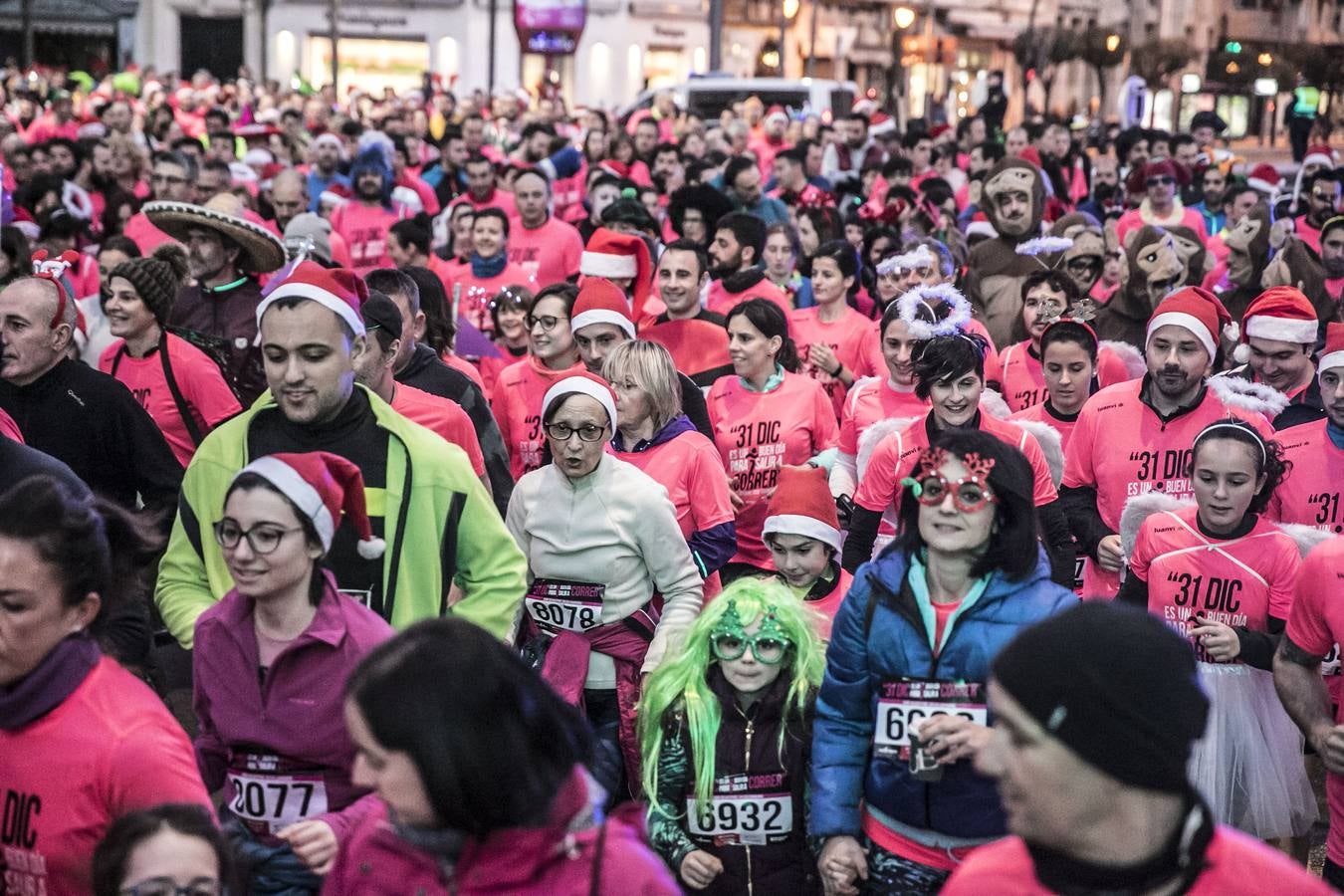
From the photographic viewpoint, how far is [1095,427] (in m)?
6.65

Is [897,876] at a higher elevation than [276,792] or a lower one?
lower

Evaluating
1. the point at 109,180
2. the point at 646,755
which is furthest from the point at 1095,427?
the point at 109,180

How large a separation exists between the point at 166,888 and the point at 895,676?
70.8 inches

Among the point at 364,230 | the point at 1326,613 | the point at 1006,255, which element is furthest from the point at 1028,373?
the point at 364,230

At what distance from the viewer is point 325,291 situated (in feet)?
14.8

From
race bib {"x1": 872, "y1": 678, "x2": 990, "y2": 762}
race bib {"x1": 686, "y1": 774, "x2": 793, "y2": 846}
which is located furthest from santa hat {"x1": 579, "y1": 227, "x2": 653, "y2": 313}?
race bib {"x1": 872, "y1": 678, "x2": 990, "y2": 762}

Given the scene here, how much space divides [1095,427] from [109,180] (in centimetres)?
1267

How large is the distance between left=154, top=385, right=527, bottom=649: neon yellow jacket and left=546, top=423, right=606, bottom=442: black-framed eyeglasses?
127 cm

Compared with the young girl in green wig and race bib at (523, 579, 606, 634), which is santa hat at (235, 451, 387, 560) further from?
race bib at (523, 579, 606, 634)

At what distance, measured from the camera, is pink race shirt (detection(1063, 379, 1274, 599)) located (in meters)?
6.48

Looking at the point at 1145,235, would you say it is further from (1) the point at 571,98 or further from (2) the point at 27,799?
(1) the point at 571,98

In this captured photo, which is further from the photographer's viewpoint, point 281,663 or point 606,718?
point 606,718

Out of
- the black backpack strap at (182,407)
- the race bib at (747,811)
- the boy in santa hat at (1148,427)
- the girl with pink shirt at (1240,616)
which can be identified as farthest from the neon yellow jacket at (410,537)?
the boy in santa hat at (1148,427)

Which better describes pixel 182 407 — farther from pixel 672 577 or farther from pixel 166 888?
pixel 166 888
